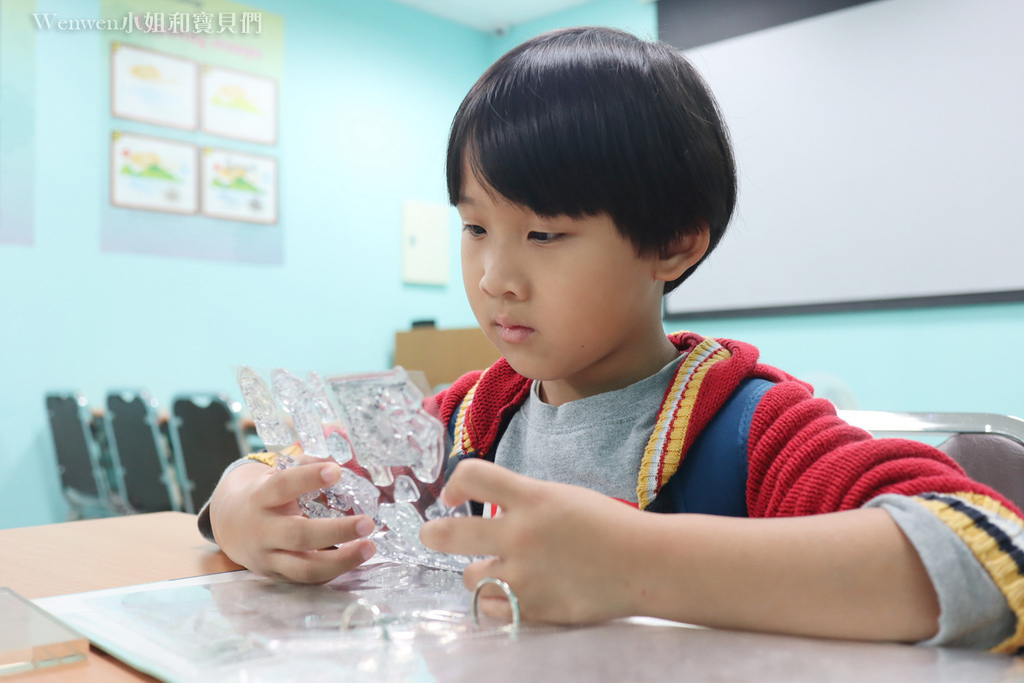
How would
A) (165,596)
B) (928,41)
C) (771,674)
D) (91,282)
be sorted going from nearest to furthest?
(771,674), (165,596), (928,41), (91,282)

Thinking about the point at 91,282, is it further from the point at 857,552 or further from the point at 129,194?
the point at 857,552

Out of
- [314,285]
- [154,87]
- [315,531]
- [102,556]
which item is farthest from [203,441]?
[315,531]

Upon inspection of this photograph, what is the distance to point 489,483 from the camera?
0.40 metres

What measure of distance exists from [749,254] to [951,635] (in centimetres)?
303

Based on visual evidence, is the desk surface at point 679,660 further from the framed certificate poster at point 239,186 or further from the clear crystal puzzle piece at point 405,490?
the framed certificate poster at point 239,186

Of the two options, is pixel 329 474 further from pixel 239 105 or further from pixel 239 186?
pixel 239 105

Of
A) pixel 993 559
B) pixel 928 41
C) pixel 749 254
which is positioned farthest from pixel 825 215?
pixel 993 559

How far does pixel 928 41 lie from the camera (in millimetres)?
2730

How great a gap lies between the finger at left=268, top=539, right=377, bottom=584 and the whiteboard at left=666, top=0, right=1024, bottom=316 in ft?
6.92

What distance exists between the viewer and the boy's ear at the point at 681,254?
2.32ft

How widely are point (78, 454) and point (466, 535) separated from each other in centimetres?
269

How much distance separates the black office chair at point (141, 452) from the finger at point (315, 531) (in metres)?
2.09

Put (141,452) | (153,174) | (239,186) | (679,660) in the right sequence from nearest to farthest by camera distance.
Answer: (679,660) < (141,452) < (153,174) < (239,186)

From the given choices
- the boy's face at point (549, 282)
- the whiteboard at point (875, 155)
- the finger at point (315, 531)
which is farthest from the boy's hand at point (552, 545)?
the whiteboard at point (875, 155)
